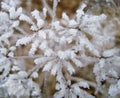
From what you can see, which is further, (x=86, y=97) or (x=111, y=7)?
(x=111, y=7)

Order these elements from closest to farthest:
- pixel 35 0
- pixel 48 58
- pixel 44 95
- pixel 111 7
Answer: pixel 48 58 < pixel 44 95 < pixel 111 7 < pixel 35 0

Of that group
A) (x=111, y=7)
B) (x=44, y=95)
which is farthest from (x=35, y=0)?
(x=44, y=95)

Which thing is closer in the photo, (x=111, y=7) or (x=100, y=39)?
(x=100, y=39)

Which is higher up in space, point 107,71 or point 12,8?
point 12,8

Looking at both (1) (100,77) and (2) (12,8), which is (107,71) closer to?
(1) (100,77)

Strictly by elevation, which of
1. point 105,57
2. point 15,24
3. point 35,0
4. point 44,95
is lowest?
point 44,95

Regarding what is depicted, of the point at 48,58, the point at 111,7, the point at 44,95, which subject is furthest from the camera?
the point at 111,7

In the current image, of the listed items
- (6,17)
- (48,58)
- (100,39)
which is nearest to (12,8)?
(6,17)

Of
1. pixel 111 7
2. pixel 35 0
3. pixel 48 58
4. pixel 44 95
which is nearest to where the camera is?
pixel 48 58

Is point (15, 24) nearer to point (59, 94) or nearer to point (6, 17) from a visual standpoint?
point (6, 17)
